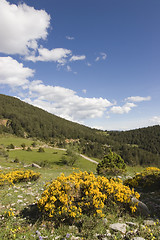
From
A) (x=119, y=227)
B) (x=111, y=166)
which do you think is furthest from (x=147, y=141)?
(x=119, y=227)

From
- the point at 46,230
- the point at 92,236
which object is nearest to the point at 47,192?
the point at 46,230

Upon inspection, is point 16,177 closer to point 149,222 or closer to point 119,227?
point 119,227

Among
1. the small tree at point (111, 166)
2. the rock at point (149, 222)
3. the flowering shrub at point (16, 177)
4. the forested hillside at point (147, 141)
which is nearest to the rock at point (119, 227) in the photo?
the rock at point (149, 222)

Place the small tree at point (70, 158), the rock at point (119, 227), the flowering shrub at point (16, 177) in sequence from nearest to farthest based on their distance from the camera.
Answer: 1. the rock at point (119, 227)
2. the flowering shrub at point (16, 177)
3. the small tree at point (70, 158)

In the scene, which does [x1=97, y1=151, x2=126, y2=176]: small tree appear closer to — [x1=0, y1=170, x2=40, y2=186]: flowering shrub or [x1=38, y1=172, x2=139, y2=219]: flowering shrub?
[x1=0, y1=170, x2=40, y2=186]: flowering shrub

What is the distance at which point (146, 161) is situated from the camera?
11125 cm

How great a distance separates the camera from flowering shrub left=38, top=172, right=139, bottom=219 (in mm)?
5078

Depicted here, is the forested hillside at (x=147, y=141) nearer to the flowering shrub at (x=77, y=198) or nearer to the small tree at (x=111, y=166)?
the small tree at (x=111, y=166)

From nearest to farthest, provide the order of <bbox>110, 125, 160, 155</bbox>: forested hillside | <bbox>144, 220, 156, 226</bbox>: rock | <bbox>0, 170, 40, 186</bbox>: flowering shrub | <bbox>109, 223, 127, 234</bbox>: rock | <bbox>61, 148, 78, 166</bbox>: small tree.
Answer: <bbox>109, 223, 127, 234</bbox>: rock < <bbox>144, 220, 156, 226</bbox>: rock < <bbox>0, 170, 40, 186</bbox>: flowering shrub < <bbox>61, 148, 78, 166</bbox>: small tree < <bbox>110, 125, 160, 155</bbox>: forested hillside

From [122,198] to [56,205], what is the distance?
3059 mm

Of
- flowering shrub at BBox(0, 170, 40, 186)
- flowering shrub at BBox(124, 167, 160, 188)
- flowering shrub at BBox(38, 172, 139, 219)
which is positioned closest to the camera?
flowering shrub at BBox(38, 172, 139, 219)

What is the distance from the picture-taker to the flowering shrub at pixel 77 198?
5078 millimetres

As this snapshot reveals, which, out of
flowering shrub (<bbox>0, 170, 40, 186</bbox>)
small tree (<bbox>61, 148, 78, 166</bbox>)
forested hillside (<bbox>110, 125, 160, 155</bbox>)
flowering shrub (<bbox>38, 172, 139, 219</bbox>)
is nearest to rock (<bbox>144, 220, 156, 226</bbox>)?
flowering shrub (<bbox>38, 172, 139, 219</bbox>)

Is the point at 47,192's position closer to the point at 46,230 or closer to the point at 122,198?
the point at 46,230
